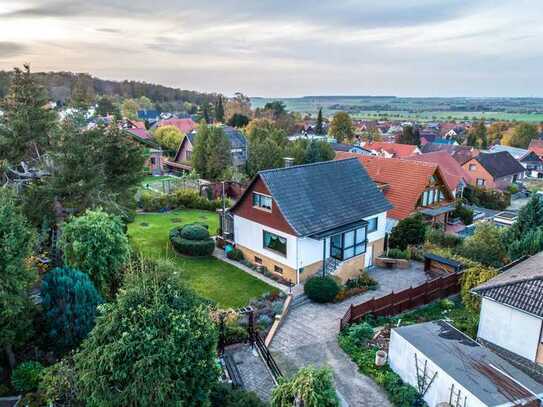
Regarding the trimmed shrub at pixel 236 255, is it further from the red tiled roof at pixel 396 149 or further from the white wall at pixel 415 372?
the red tiled roof at pixel 396 149

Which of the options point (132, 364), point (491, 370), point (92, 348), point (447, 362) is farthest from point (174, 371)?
point (491, 370)

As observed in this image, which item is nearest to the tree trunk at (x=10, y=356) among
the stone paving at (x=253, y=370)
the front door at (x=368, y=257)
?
the stone paving at (x=253, y=370)

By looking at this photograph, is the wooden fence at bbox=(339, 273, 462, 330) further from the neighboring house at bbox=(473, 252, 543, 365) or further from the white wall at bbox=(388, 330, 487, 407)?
the neighboring house at bbox=(473, 252, 543, 365)

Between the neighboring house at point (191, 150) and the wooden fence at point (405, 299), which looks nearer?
the wooden fence at point (405, 299)

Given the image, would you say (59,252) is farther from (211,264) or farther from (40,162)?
(211,264)

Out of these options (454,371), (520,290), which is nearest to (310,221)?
(520,290)

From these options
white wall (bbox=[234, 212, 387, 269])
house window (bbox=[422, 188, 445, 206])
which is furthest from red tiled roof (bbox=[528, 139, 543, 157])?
white wall (bbox=[234, 212, 387, 269])

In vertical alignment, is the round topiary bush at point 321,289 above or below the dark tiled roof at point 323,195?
below

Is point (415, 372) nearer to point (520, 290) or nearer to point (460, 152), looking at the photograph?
point (520, 290)
